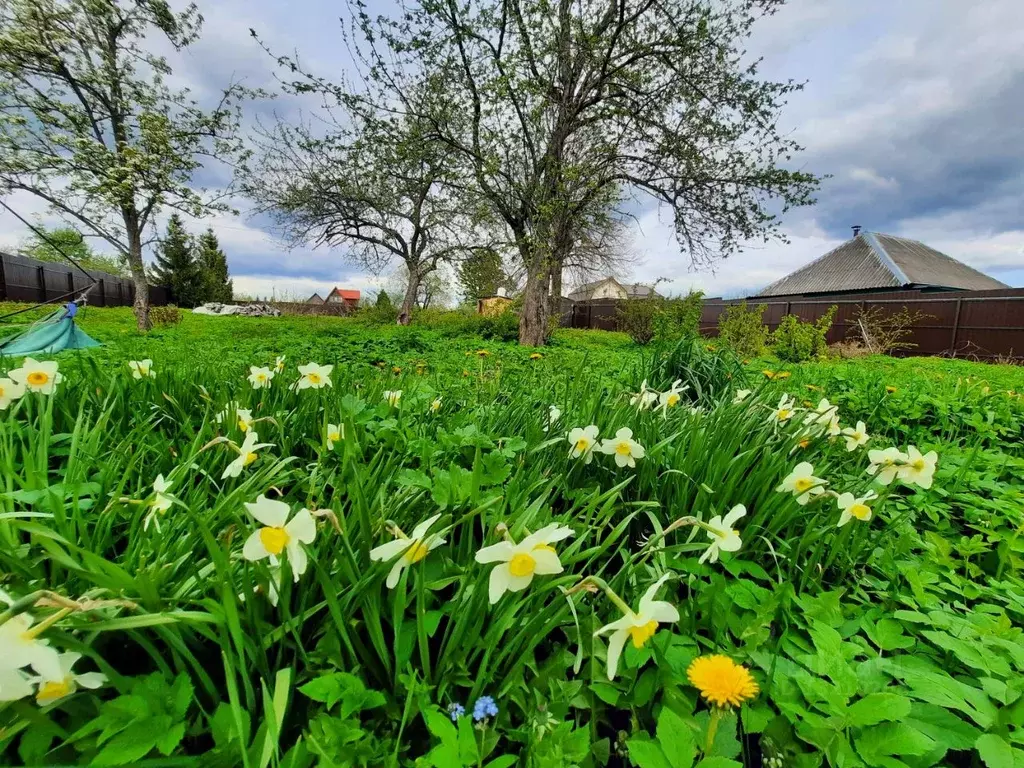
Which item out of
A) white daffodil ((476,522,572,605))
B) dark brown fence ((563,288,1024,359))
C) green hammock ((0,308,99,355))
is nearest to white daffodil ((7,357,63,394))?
white daffodil ((476,522,572,605))

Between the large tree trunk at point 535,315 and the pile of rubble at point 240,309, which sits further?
the pile of rubble at point 240,309

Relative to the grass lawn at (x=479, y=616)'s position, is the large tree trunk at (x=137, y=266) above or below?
above

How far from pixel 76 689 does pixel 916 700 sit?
1196 mm

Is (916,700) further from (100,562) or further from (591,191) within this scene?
(591,191)

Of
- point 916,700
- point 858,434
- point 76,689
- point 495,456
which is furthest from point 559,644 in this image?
point 858,434

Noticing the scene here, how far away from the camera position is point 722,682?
0.58 metres

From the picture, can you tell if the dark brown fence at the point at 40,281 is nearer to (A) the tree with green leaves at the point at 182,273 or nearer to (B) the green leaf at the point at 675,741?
(A) the tree with green leaves at the point at 182,273

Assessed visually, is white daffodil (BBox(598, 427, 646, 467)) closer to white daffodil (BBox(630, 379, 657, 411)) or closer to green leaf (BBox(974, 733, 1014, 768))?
white daffodil (BBox(630, 379, 657, 411))

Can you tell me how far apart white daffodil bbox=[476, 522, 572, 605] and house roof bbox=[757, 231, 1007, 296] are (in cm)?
2318

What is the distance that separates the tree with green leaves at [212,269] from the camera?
3019cm

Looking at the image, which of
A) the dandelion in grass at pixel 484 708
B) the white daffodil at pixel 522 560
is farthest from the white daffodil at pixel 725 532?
the dandelion in grass at pixel 484 708

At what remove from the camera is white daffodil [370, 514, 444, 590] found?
25.2 inches

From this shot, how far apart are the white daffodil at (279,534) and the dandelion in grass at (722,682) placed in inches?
21.9

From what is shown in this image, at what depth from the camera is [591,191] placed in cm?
838
